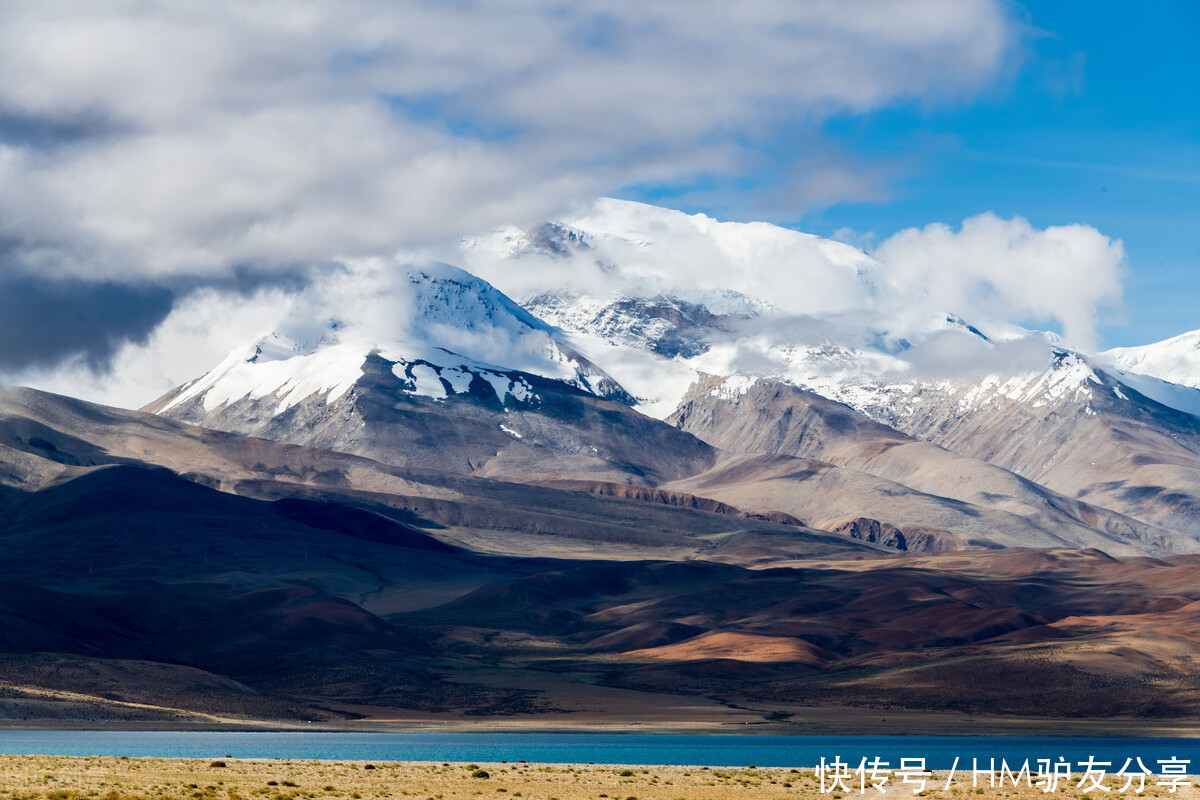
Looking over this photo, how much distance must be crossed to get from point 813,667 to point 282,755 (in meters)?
104

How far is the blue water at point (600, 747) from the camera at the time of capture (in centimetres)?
9750

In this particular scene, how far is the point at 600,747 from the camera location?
11575 centimetres

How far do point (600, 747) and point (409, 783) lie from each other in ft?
165

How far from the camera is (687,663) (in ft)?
619

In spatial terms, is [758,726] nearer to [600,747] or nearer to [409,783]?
[600,747]

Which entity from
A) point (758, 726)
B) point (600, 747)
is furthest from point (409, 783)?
point (758, 726)

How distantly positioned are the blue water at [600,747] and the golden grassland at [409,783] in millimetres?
17527

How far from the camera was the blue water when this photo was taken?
97.5 metres

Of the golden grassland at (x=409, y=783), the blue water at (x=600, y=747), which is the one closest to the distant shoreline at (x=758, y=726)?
the blue water at (x=600, y=747)

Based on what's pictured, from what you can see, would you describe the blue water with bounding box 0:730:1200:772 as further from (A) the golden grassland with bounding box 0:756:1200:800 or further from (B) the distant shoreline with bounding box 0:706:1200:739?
(A) the golden grassland with bounding box 0:756:1200:800

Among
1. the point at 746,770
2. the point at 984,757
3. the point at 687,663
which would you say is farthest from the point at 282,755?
the point at 687,663

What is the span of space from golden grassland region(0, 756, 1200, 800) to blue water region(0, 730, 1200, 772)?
57.5ft

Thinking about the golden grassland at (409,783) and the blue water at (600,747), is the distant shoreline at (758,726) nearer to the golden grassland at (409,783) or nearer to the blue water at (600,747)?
the blue water at (600,747)

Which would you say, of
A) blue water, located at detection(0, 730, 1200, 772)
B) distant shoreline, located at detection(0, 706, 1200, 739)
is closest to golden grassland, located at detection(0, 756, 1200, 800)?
blue water, located at detection(0, 730, 1200, 772)
